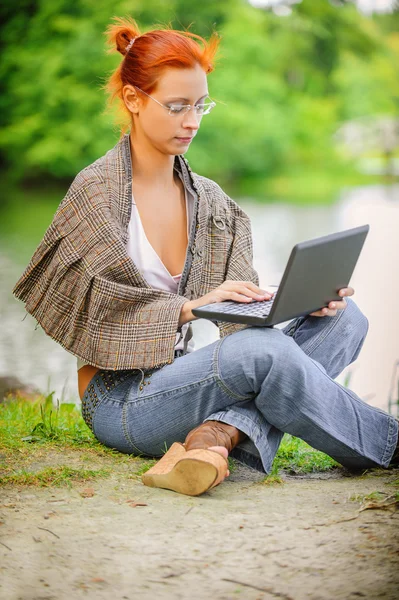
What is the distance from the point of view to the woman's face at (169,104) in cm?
201

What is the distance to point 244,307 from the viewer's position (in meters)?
1.82

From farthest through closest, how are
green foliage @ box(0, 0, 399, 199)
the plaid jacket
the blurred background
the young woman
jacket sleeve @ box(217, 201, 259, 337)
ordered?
green foliage @ box(0, 0, 399, 199)
the blurred background
jacket sleeve @ box(217, 201, 259, 337)
the plaid jacket
the young woman

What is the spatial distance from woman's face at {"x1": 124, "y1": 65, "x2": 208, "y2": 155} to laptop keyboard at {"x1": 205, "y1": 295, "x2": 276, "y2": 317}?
45 cm

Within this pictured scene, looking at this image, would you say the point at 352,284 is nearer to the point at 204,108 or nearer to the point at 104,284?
the point at 204,108

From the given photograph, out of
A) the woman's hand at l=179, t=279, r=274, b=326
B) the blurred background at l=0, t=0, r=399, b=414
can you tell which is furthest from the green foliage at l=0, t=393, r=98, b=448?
the blurred background at l=0, t=0, r=399, b=414

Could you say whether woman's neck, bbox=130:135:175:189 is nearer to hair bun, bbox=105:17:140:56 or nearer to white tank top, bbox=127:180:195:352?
white tank top, bbox=127:180:195:352

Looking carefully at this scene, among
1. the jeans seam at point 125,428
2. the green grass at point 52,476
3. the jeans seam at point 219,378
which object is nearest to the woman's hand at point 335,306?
the jeans seam at point 219,378

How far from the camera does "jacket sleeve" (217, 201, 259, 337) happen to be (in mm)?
2137

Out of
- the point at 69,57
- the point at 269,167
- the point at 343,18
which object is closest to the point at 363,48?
the point at 343,18

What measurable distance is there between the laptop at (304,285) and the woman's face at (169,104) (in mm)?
455

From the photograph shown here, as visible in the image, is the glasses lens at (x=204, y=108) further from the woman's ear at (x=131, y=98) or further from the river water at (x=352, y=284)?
the river water at (x=352, y=284)

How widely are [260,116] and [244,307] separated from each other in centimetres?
1283

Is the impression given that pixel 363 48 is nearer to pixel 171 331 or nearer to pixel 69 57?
pixel 69 57

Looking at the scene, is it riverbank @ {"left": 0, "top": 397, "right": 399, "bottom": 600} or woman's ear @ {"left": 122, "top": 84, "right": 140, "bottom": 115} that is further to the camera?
woman's ear @ {"left": 122, "top": 84, "right": 140, "bottom": 115}
